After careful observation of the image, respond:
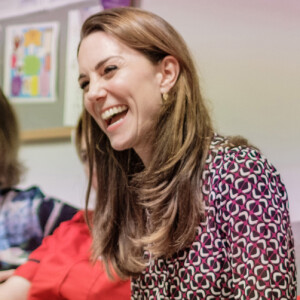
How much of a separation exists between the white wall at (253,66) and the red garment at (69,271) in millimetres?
474

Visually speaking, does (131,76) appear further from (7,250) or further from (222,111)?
(7,250)

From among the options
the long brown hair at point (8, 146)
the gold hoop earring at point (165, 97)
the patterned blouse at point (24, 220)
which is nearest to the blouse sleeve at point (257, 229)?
the gold hoop earring at point (165, 97)

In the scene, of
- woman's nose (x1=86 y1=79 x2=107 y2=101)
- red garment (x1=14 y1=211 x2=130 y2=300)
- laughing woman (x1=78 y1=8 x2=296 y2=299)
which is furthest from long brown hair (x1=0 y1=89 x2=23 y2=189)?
woman's nose (x1=86 y1=79 x2=107 y2=101)

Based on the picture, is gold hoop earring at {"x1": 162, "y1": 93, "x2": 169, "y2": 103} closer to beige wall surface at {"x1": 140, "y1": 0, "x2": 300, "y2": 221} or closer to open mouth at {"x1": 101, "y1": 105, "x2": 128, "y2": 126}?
open mouth at {"x1": 101, "y1": 105, "x2": 128, "y2": 126}

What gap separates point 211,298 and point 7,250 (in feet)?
2.55

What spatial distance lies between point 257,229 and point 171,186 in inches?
8.0

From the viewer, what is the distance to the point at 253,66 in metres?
1.24

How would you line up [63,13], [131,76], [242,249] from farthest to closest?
[63,13] < [131,76] < [242,249]

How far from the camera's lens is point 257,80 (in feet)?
4.06

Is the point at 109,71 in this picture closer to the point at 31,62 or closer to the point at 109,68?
the point at 109,68

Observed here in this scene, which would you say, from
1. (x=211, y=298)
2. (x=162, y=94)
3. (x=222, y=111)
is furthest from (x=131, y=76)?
(x=211, y=298)

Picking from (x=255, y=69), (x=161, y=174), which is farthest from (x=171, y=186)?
(x=255, y=69)

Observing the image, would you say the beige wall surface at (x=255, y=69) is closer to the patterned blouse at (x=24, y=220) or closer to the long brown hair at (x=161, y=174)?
the long brown hair at (x=161, y=174)

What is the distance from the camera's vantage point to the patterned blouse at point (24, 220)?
148 centimetres
